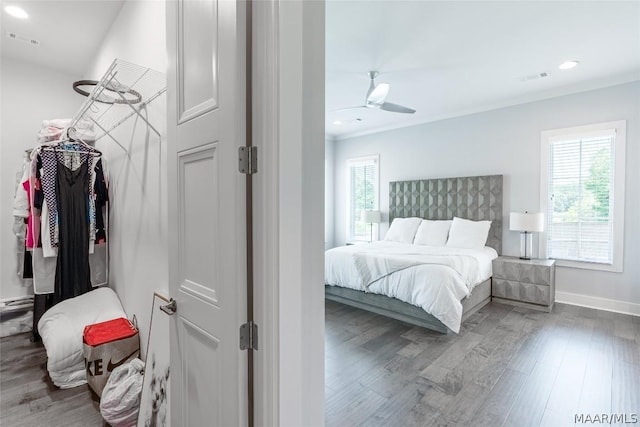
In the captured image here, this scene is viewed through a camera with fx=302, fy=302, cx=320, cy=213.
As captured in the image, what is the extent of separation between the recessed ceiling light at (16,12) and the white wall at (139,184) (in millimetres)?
530

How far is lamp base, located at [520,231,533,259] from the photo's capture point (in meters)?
4.20

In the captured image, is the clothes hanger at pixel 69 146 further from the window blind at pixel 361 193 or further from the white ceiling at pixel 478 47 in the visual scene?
the window blind at pixel 361 193

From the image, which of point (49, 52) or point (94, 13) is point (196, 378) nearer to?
point (94, 13)

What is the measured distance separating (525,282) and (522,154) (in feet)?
5.99

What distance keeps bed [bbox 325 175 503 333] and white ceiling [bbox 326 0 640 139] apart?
1441mm

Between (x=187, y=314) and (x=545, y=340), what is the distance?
3.32 m

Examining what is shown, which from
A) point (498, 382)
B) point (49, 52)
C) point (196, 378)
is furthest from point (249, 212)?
point (49, 52)

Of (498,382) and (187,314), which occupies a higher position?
(187,314)

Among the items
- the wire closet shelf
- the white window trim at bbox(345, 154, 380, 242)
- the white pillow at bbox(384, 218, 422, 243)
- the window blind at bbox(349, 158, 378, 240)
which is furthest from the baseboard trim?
the wire closet shelf

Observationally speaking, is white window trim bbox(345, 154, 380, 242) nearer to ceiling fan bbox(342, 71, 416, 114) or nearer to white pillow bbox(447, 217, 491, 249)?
white pillow bbox(447, 217, 491, 249)

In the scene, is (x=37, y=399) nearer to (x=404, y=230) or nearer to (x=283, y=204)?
(x=283, y=204)

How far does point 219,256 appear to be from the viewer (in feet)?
3.39

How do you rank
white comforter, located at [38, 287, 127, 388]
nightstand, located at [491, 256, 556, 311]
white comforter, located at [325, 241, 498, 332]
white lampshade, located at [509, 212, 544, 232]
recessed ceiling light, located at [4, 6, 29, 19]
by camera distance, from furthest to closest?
white lampshade, located at [509, 212, 544, 232]
nightstand, located at [491, 256, 556, 311]
white comforter, located at [325, 241, 498, 332]
recessed ceiling light, located at [4, 6, 29, 19]
white comforter, located at [38, 287, 127, 388]

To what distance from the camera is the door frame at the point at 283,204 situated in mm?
929
